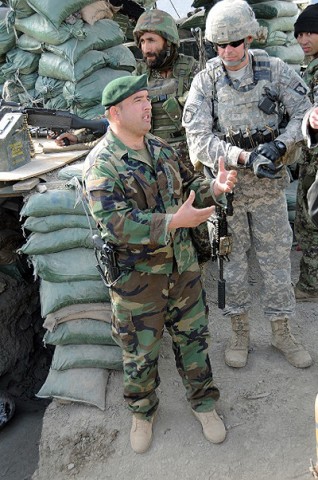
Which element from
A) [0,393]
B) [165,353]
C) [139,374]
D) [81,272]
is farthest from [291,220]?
[0,393]

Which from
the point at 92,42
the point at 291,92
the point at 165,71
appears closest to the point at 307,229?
the point at 291,92

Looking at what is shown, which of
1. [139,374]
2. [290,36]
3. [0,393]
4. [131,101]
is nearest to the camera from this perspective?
[131,101]

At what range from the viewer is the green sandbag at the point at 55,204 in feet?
10.8

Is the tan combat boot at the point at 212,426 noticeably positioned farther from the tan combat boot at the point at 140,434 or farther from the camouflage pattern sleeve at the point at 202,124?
the camouflage pattern sleeve at the point at 202,124

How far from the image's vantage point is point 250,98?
2887mm

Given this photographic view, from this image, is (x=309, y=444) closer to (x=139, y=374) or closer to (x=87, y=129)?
(x=139, y=374)

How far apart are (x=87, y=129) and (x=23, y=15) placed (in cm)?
148

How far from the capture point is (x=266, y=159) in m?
2.69

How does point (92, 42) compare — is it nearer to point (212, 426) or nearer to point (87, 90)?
point (87, 90)

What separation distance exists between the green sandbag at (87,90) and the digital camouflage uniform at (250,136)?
175cm

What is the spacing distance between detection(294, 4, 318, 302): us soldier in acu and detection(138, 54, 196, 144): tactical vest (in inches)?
34.0

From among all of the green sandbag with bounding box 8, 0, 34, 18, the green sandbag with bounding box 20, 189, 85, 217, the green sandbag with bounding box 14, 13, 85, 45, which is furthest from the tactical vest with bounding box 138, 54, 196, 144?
the green sandbag with bounding box 8, 0, 34, 18

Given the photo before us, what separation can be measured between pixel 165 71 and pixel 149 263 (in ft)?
6.67

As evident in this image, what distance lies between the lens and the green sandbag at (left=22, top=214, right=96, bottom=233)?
10.8 feet
